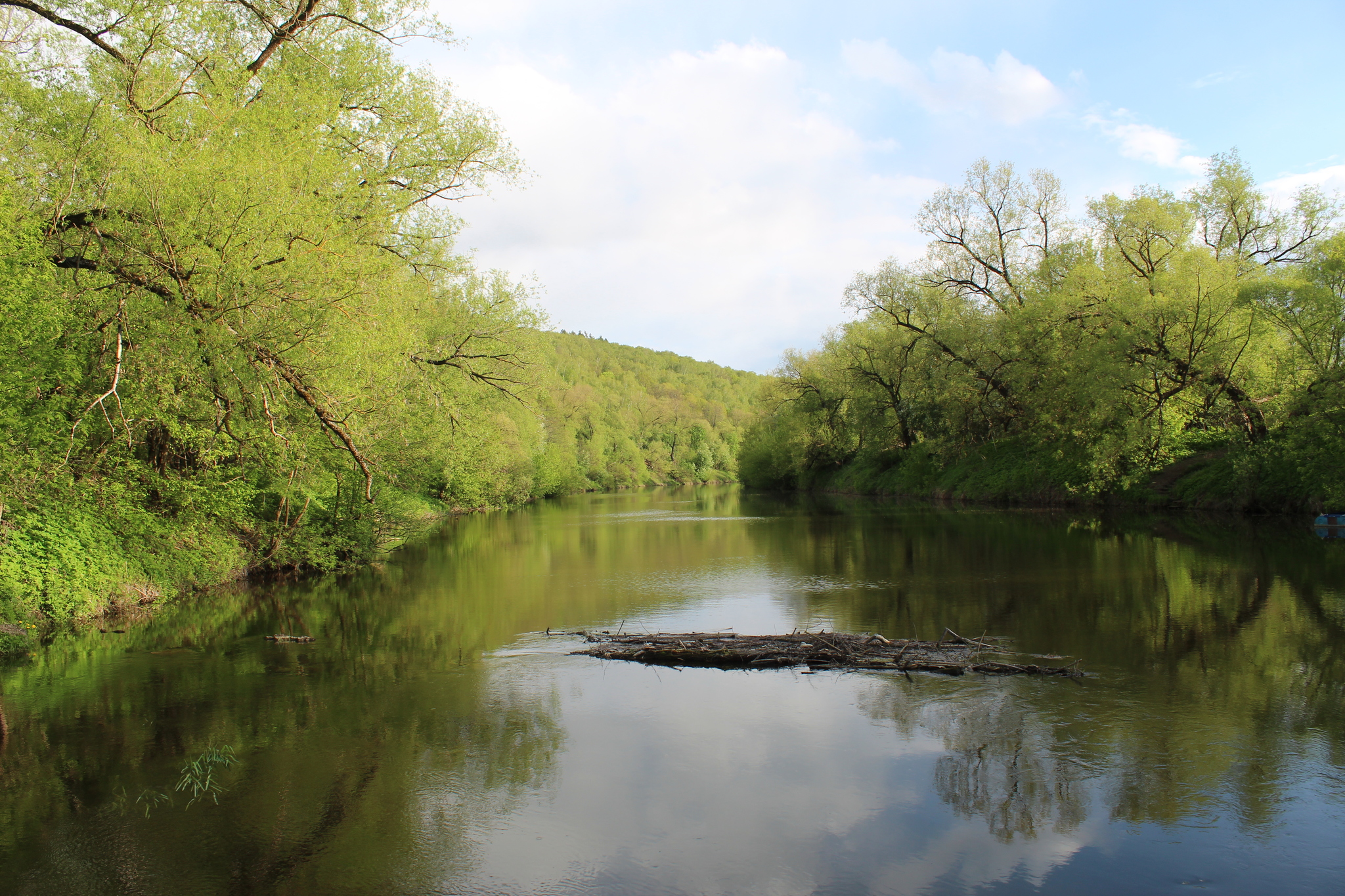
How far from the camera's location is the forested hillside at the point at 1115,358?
2342 cm

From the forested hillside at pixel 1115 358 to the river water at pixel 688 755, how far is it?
11.3 metres

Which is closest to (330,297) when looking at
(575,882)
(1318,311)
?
(575,882)

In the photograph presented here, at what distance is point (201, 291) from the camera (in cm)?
1091

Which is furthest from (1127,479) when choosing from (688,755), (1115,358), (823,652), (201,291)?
(201,291)

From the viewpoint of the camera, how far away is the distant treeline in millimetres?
11070

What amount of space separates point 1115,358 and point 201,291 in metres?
27.6

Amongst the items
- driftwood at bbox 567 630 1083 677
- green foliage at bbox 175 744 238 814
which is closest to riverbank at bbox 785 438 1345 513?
driftwood at bbox 567 630 1083 677

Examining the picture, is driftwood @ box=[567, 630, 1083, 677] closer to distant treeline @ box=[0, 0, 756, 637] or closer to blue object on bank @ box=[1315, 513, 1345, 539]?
distant treeline @ box=[0, 0, 756, 637]

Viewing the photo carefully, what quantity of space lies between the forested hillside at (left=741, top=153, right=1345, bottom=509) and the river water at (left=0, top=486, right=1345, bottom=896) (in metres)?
11.3

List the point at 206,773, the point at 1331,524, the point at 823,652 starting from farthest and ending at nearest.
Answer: the point at 1331,524, the point at 823,652, the point at 206,773

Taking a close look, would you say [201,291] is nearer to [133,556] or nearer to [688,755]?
[133,556]

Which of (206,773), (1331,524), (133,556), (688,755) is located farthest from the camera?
(1331,524)

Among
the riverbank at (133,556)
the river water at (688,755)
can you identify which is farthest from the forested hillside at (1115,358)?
the riverbank at (133,556)

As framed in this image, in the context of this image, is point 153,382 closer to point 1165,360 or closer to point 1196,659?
point 1196,659
